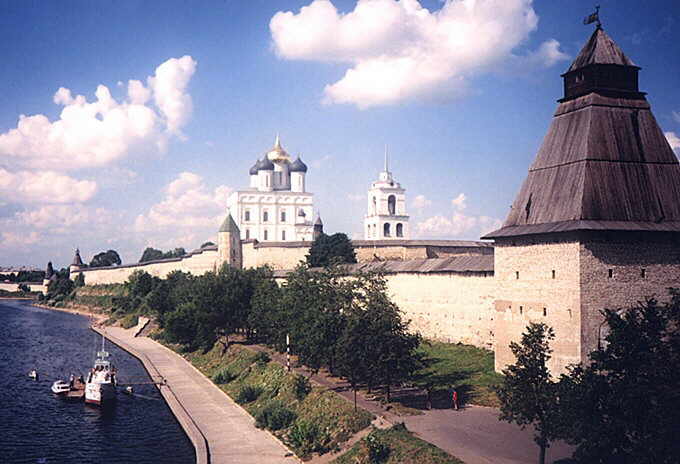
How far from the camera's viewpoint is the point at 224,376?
30250 millimetres

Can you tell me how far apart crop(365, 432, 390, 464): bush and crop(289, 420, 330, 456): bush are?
87.5 inches

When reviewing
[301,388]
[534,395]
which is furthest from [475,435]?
[301,388]

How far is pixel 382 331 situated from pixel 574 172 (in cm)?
704

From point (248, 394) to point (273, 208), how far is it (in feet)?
215

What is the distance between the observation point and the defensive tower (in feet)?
62.5

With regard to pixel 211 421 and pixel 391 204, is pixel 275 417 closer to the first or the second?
pixel 211 421

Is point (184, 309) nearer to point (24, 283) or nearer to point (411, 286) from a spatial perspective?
point (411, 286)

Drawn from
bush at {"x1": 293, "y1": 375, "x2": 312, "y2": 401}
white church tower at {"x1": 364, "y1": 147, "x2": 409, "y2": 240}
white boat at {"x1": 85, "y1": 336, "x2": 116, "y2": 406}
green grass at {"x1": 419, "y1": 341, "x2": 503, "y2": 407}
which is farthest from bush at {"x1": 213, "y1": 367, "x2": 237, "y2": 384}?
white church tower at {"x1": 364, "y1": 147, "x2": 409, "y2": 240}

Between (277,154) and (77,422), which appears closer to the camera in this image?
(77,422)

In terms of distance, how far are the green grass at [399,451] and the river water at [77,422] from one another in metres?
5.69

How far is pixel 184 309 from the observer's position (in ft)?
130

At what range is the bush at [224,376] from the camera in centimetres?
3012

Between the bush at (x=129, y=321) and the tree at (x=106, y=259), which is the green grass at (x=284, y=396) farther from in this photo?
the tree at (x=106, y=259)

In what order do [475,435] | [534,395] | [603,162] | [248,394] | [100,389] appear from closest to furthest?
[534,395]
[475,435]
[603,162]
[248,394]
[100,389]
